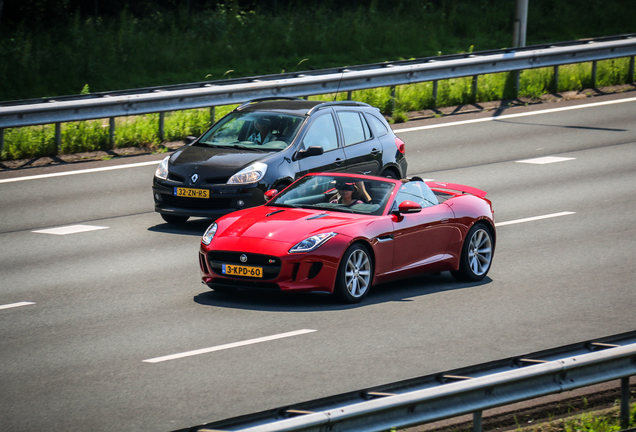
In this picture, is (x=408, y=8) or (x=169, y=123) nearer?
(x=169, y=123)

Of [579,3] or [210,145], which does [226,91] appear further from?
[579,3]

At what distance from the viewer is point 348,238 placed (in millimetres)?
10250

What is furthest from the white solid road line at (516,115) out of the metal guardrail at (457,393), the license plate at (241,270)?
the metal guardrail at (457,393)

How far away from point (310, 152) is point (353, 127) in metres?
1.44

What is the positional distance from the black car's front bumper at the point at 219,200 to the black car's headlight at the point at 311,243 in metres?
3.56

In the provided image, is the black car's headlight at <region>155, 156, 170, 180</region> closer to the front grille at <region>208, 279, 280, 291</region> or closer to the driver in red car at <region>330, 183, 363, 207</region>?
the driver in red car at <region>330, 183, 363, 207</region>

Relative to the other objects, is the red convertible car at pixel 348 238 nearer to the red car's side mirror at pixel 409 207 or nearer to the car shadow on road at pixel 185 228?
the red car's side mirror at pixel 409 207

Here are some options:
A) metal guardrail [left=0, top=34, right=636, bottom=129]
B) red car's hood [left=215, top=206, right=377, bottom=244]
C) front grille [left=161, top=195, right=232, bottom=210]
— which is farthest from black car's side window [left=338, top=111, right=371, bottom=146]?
red car's hood [left=215, top=206, right=377, bottom=244]

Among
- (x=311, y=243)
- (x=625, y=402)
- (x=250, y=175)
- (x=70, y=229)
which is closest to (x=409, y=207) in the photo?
(x=311, y=243)

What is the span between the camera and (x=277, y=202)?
451 inches

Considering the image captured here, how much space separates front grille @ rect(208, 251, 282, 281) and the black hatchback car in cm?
328

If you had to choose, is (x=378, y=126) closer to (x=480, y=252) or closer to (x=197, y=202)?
(x=197, y=202)

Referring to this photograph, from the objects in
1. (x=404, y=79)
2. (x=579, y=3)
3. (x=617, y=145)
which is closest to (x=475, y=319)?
(x=617, y=145)

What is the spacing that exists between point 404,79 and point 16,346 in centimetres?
1574
